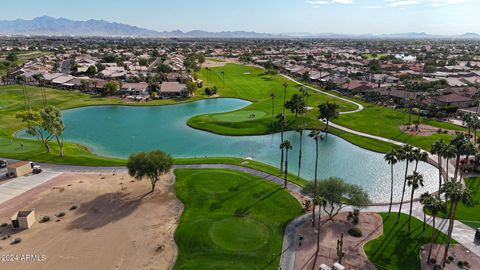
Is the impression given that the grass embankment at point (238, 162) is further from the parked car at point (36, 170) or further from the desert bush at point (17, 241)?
the desert bush at point (17, 241)

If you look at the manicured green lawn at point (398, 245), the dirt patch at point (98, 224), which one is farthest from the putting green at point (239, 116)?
the manicured green lawn at point (398, 245)

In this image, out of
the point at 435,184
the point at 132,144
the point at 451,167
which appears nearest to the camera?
the point at 435,184

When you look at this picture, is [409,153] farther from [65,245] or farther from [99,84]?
[99,84]

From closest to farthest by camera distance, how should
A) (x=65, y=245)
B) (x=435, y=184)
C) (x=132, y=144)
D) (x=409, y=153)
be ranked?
1. (x=65, y=245)
2. (x=409, y=153)
3. (x=435, y=184)
4. (x=132, y=144)

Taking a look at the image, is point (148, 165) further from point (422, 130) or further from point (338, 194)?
point (422, 130)

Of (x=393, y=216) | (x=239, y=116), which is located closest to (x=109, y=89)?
(x=239, y=116)

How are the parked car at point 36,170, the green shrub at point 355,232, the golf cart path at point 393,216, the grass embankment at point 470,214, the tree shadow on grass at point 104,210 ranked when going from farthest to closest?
the parked car at point 36,170 → the grass embankment at point 470,214 → the tree shadow on grass at point 104,210 → the green shrub at point 355,232 → the golf cart path at point 393,216

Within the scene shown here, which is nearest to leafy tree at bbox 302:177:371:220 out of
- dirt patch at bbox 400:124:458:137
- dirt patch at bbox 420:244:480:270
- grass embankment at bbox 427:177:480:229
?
dirt patch at bbox 420:244:480:270

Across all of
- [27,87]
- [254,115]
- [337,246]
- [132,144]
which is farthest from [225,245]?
[27,87]
